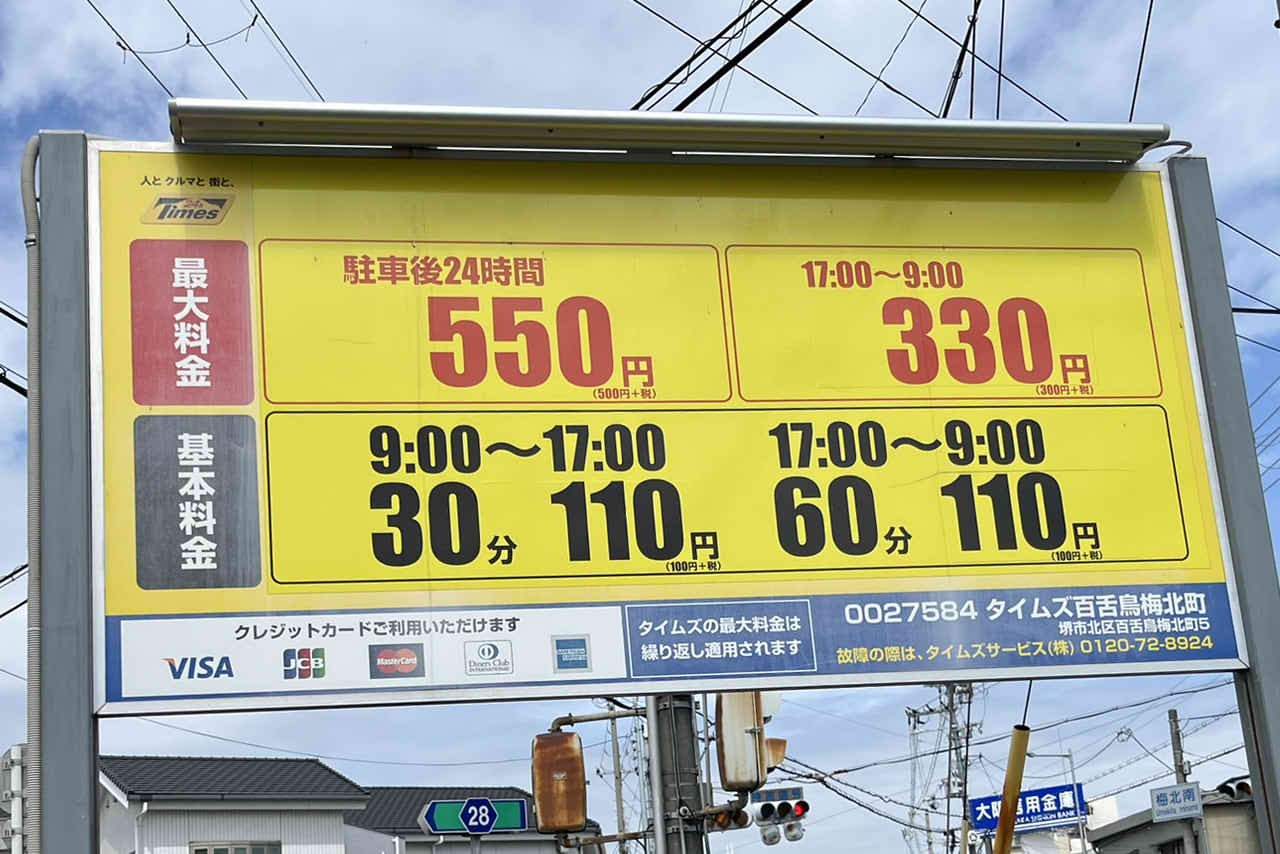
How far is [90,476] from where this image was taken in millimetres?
4961

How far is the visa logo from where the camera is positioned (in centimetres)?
486

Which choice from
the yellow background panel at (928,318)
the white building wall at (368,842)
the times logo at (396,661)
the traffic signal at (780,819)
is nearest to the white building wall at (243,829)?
the white building wall at (368,842)

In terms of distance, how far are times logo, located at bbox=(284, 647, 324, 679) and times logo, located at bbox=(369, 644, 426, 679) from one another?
0.56ft

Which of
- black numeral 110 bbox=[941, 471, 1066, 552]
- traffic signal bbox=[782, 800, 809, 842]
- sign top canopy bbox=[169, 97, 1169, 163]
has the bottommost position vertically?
traffic signal bbox=[782, 800, 809, 842]

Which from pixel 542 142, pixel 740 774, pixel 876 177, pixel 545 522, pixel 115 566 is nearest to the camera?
pixel 115 566

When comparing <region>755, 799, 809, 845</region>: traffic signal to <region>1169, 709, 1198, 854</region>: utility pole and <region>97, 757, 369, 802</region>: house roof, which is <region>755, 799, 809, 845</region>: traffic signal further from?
<region>1169, 709, 1198, 854</region>: utility pole

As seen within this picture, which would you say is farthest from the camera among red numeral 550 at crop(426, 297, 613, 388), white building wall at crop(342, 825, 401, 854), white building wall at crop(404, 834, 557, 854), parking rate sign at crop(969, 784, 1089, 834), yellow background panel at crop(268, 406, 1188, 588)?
parking rate sign at crop(969, 784, 1089, 834)

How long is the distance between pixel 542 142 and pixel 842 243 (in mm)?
1263

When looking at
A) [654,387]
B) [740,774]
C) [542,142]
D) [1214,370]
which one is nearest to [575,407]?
[654,387]

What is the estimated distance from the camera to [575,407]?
549 cm

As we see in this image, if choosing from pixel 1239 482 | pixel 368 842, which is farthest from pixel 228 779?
pixel 1239 482

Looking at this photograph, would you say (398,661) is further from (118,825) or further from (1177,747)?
(1177,747)

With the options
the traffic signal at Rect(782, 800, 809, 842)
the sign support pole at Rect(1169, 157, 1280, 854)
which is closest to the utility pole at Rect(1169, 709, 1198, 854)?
the traffic signal at Rect(782, 800, 809, 842)

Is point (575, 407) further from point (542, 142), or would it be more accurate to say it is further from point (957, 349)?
point (957, 349)
